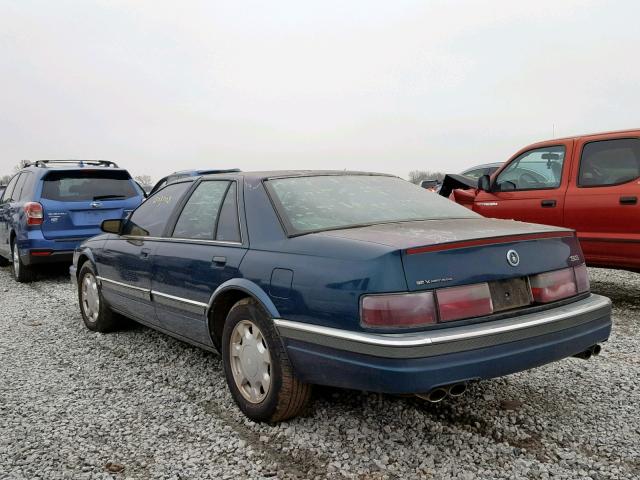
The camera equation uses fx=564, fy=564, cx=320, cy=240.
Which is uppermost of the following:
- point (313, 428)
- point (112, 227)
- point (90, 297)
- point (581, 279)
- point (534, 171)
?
point (534, 171)

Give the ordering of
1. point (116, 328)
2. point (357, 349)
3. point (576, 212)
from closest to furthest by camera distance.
A: 1. point (357, 349)
2. point (116, 328)
3. point (576, 212)

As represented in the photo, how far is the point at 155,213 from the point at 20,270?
4.90 metres

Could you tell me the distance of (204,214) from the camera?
372cm

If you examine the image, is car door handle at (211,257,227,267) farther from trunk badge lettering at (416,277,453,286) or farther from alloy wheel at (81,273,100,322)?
alloy wheel at (81,273,100,322)

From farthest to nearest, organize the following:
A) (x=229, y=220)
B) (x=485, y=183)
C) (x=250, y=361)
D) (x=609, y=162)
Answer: (x=485, y=183), (x=609, y=162), (x=229, y=220), (x=250, y=361)

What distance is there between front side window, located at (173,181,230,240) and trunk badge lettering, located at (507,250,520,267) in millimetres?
1766

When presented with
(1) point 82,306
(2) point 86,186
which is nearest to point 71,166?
(2) point 86,186

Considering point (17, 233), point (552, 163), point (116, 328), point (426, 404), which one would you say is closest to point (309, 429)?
point (426, 404)

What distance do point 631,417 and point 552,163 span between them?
3.67 metres

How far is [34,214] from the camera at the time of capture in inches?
302

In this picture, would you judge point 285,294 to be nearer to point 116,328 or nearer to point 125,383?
point 125,383

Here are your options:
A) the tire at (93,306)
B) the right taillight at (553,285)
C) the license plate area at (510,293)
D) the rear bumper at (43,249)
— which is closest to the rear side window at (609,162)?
the right taillight at (553,285)

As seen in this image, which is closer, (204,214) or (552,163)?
(204,214)

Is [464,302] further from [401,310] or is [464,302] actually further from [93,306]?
[93,306]
